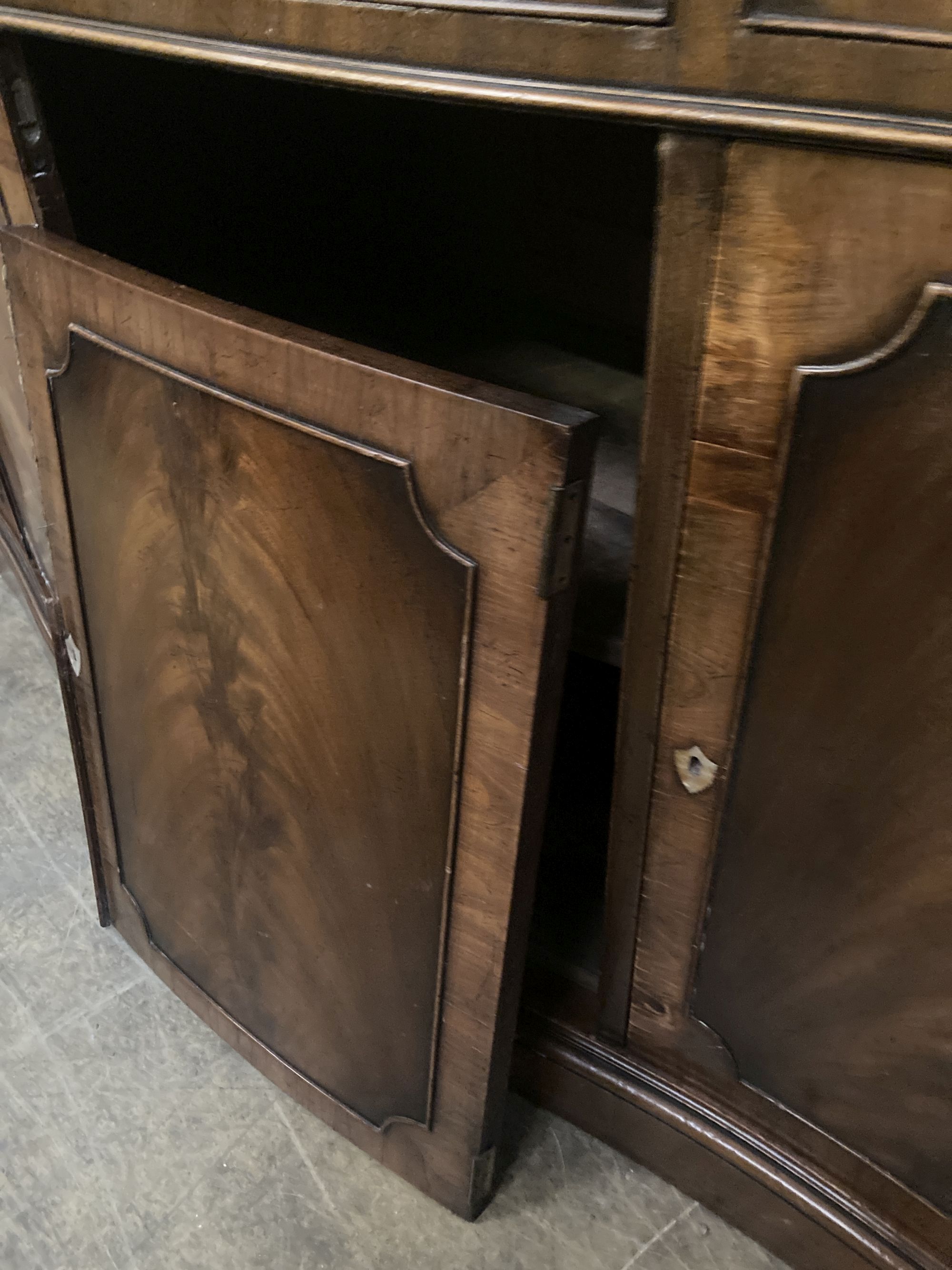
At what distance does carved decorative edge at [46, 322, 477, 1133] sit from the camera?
0.56 meters

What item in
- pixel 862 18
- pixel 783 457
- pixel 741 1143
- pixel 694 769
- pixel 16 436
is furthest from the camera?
pixel 16 436

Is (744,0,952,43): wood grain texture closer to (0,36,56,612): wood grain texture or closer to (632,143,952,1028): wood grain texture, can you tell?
(632,143,952,1028): wood grain texture

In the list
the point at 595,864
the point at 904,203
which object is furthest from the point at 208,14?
the point at 595,864

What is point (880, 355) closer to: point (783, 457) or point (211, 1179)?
point (783, 457)

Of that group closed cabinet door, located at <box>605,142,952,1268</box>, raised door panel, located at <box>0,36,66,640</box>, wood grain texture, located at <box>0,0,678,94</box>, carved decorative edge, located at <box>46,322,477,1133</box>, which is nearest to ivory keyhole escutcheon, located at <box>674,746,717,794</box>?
closed cabinet door, located at <box>605,142,952,1268</box>

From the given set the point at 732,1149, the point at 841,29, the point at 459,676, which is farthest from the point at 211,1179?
the point at 841,29

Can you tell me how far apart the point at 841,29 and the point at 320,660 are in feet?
1.46

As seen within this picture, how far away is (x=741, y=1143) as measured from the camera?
779 mm

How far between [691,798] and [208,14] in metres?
0.55

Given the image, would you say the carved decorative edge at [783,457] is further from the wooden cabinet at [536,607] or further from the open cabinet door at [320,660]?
the open cabinet door at [320,660]

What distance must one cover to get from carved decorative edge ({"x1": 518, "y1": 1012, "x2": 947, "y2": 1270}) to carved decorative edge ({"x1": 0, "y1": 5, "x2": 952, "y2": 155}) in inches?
25.7

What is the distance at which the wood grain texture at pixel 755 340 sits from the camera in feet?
1.42

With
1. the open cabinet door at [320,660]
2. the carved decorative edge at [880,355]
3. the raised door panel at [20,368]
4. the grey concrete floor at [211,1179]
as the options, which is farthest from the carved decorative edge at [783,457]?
the raised door panel at [20,368]

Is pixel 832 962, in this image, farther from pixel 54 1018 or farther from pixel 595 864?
pixel 54 1018
